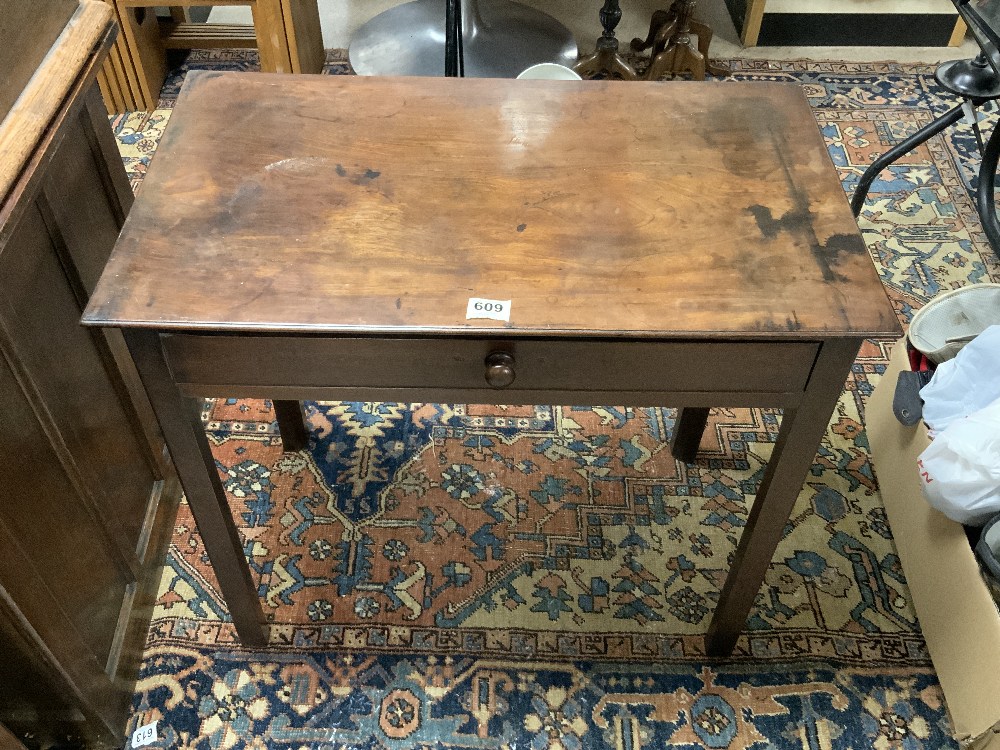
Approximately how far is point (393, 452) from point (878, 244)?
1.57m

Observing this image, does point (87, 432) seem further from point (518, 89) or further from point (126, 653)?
point (518, 89)

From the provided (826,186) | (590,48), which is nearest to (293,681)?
(826,186)

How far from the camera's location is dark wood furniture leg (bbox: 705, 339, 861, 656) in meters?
1.15

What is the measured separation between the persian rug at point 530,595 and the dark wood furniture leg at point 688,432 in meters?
0.03

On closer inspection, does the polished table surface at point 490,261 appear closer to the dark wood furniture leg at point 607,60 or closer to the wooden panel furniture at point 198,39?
the wooden panel furniture at point 198,39

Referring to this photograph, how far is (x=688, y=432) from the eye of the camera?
1912 mm

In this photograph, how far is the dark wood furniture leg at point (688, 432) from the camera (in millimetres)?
1873

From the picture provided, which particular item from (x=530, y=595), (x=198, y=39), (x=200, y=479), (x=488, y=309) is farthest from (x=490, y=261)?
(x=198, y=39)

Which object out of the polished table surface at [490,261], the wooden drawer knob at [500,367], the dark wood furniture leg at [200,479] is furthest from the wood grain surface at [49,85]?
the wooden drawer knob at [500,367]

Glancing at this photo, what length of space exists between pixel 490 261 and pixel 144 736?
1.08 metres

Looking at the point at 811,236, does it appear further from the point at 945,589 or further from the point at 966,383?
the point at 945,589

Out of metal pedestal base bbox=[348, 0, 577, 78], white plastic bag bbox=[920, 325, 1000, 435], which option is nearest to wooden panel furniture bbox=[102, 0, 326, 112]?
metal pedestal base bbox=[348, 0, 577, 78]

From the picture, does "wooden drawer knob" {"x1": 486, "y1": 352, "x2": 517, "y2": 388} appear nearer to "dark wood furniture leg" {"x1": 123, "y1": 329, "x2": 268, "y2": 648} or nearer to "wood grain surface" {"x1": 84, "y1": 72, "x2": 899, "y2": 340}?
"wood grain surface" {"x1": 84, "y1": 72, "x2": 899, "y2": 340}

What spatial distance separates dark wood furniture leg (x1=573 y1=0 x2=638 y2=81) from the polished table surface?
5.42ft
